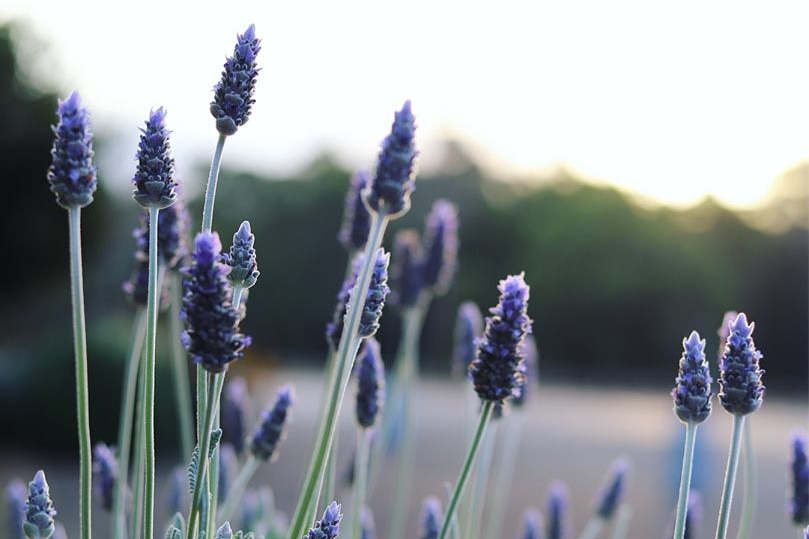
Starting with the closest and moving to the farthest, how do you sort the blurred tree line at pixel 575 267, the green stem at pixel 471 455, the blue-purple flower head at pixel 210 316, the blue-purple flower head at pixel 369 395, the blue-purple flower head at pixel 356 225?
the blue-purple flower head at pixel 210 316
the green stem at pixel 471 455
the blue-purple flower head at pixel 369 395
the blue-purple flower head at pixel 356 225
the blurred tree line at pixel 575 267

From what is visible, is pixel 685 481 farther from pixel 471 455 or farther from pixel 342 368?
pixel 342 368

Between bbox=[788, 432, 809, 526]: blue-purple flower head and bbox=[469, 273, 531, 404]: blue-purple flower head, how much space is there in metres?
0.81

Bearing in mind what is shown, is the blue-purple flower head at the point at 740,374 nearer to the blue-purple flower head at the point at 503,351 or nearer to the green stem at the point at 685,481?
the green stem at the point at 685,481

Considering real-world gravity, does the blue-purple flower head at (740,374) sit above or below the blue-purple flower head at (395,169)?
below

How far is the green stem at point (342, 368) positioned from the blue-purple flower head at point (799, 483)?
1.02m

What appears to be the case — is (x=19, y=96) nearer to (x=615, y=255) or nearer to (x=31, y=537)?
(x=31, y=537)

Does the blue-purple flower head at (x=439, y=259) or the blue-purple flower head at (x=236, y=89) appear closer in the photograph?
the blue-purple flower head at (x=236, y=89)

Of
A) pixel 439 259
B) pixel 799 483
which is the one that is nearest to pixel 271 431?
pixel 799 483

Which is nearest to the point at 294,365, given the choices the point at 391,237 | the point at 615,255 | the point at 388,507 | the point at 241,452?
the point at 391,237

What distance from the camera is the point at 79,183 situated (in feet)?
4.50

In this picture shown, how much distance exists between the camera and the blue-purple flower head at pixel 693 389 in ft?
4.75

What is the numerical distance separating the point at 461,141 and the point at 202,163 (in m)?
9.51

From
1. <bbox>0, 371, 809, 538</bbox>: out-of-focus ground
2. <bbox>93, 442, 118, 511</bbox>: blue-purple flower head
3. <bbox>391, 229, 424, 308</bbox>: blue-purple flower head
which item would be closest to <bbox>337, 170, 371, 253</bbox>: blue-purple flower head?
<bbox>391, 229, 424, 308</bbox>: blue-purple flower head

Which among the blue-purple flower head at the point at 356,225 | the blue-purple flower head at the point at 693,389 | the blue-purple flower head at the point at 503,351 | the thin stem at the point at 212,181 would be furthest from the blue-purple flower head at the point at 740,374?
the blue-purple flower head at the point at 356,225
